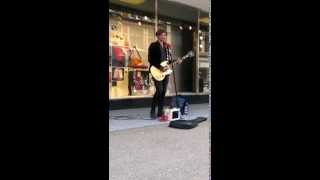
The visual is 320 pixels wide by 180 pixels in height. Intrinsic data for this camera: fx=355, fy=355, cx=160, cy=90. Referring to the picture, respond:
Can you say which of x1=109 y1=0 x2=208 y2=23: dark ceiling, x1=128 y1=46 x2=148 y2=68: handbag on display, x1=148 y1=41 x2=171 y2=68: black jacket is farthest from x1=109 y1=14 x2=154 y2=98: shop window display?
x1=148 y1=41 x2=171 y2=68: black jacket

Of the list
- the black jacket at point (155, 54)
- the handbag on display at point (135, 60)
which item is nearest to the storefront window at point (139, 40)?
the handbag on display at point (135, 60)

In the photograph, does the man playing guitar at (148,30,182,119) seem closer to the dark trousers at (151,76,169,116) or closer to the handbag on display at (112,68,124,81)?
the dark trousers at (151,76,169,116)

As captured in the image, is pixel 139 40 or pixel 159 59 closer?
pixel 159 59

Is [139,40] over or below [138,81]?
over

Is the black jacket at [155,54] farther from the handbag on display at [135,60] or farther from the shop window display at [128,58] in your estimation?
the handbag on display at [135,60]

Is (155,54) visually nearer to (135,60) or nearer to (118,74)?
(118,74)

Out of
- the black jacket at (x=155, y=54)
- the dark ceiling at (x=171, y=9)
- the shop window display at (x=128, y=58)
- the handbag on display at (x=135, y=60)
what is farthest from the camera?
the dark ceiling at (x=171, y=9)

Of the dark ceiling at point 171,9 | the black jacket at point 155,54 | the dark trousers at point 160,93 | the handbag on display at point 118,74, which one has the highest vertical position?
the dark ceiling at point 171,9

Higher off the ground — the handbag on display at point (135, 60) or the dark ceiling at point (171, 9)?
the dark ceiling at point (171, 9)

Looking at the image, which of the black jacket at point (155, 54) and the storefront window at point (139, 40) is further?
the storefront window at point (139, 40)

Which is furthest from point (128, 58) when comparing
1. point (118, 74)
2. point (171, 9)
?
point (171, 9)
